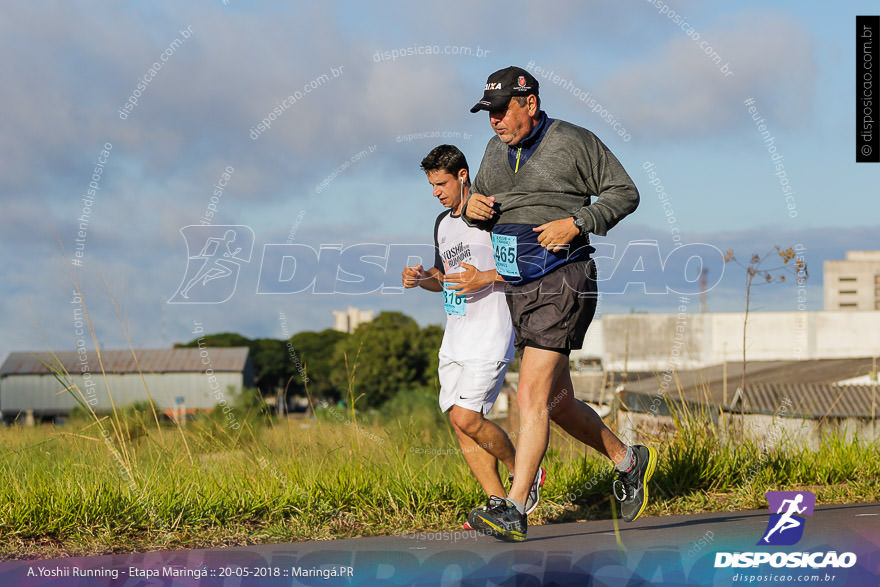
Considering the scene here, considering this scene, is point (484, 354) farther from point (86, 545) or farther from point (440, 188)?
point (86, 545)

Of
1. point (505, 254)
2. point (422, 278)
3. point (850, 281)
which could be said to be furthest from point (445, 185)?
point (850, 281)

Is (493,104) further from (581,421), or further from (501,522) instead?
(501,522)

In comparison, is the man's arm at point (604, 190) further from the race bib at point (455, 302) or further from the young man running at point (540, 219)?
the race bib at point (455, 302)

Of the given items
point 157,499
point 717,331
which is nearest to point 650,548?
point 157,499

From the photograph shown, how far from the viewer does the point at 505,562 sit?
338 cm

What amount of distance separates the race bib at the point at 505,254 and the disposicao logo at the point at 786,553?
151 cm

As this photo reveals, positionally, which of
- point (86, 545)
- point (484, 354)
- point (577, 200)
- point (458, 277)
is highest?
point (577, 200)

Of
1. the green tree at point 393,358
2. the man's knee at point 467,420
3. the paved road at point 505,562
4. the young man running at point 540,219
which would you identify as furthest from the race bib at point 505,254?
the green tree at point 393,358

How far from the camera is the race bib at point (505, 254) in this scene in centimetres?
405

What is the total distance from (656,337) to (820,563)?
7730 centimetres

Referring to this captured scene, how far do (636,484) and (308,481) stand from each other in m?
1.64

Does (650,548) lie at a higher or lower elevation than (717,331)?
lower

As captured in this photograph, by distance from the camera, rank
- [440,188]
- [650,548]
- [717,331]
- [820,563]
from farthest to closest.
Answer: [717,331]
[440,188]
[650,548]
[820,563]

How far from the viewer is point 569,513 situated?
4.66 m
